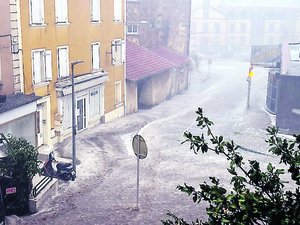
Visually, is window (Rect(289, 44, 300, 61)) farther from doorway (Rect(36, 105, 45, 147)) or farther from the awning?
doorway (Rect(36, 105, 45, 147))

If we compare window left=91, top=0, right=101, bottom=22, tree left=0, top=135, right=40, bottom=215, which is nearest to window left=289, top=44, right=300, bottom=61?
window left=91, top=0, right=101, bottom=22

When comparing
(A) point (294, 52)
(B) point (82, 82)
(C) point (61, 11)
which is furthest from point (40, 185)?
(A) point (294, 52)

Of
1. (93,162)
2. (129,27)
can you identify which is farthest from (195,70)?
(93,162)

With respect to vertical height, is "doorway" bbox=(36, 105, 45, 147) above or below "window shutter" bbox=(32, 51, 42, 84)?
below

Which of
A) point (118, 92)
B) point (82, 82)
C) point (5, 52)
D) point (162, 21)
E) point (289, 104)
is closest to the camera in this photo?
point (5, 52)

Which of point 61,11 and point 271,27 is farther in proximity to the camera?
point 271,27

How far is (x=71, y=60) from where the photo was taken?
23.5 meters

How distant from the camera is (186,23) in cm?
4466

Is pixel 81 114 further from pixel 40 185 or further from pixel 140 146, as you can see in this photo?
pixel 140 146

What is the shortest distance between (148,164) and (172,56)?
76.8 ft

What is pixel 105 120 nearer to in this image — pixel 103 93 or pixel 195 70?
pixel 103 93

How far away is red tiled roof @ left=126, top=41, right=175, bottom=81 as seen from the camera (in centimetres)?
3172

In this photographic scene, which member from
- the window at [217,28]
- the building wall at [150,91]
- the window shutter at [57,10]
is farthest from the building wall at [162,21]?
the window at [217,28]

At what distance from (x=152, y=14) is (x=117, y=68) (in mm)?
15221
